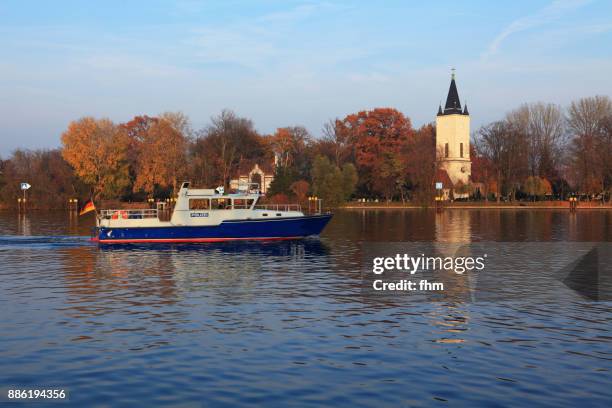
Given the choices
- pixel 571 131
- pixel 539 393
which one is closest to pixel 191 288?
pixel 539 393

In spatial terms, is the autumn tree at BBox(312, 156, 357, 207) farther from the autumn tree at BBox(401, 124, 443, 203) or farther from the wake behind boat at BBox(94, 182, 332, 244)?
the wake behind boat at BBox(94, 182, 332, 244)

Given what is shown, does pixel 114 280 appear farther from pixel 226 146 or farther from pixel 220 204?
pixel 226 146

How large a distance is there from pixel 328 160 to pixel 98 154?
4215 cm

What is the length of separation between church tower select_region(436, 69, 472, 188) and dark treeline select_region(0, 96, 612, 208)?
314 cm

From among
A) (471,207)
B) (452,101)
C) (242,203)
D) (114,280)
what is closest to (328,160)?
(471,207)

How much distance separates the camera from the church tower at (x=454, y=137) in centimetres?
14238

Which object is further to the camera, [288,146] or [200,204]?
[288,146]

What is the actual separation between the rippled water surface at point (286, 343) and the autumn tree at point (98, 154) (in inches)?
3292

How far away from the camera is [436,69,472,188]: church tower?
467 feet

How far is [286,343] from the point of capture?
16.1m

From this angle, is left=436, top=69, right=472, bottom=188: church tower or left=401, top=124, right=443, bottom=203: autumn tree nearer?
left=401, top=124, right=443, bottom=203: autumn tree

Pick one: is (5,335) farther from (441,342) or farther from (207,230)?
(207,230)

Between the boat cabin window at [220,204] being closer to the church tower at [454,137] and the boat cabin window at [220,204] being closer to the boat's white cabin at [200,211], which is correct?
Result: the boat's white cabin at [200,211]

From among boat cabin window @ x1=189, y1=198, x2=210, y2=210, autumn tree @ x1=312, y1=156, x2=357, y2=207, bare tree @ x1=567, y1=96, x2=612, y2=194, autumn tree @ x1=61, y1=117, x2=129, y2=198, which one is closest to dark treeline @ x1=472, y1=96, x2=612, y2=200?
bare tree @ x1=567, y1=96, x2=612, y2=194
